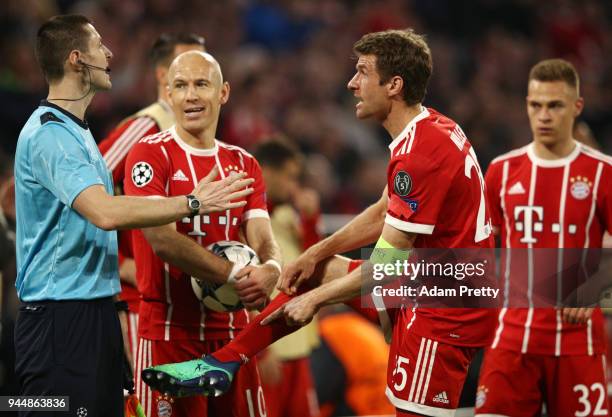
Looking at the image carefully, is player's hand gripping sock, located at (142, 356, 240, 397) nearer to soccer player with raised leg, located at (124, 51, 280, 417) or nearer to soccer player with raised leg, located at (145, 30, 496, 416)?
soccer player with raised leg, located at (145, 30, 496, 416)

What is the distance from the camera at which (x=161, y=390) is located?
14.7ft

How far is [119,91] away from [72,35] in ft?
19.3

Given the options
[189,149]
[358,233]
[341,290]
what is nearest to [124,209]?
[189,149]

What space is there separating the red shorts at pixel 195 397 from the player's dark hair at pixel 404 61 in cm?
166

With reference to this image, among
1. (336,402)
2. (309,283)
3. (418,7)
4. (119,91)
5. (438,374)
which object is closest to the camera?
(438,374)

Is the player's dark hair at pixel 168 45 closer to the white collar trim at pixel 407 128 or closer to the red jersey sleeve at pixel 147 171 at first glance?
the red jersey sleeve at pixel 147 171

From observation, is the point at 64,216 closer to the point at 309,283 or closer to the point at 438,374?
the point at 309,283

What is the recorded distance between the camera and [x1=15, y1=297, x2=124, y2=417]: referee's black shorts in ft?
13.8

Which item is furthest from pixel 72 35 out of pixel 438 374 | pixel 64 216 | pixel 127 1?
pixel 127 1

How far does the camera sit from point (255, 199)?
17.2 feet

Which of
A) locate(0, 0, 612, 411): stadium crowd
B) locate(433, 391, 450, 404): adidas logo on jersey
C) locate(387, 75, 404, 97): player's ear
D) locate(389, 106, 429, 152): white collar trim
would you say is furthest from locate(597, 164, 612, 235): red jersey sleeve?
locate(0, 0, 612, 411): stadium crowd

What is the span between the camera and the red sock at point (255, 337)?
475cm

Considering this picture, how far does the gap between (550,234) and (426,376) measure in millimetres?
1531

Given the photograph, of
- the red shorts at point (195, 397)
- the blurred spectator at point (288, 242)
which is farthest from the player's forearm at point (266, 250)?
the blurred spectator at point (288, 242)
